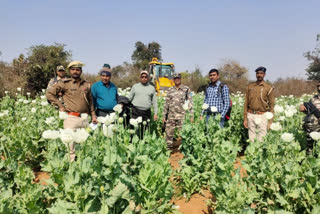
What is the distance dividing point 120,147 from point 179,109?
327 cm

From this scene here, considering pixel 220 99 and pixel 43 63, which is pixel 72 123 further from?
pixel 43 63

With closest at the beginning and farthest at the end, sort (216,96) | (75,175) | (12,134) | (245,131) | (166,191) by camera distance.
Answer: (75,175), (166,191), (216,96), (12,134), (245,131)

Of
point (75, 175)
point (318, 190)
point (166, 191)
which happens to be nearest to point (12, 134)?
point (75, 175)

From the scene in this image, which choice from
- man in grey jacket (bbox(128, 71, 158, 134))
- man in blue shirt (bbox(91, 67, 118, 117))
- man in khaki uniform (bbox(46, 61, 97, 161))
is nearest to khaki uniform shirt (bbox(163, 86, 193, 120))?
man in grey jacket (bbox(128, 71, 158, 134))

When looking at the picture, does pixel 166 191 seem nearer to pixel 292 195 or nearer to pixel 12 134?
pixel 292 195

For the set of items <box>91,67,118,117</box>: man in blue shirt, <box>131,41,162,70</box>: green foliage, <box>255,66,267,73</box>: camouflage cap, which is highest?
<box>131,41,162,70</box>: green foliage

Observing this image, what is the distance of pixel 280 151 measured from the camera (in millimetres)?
3361

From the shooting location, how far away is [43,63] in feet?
49.4

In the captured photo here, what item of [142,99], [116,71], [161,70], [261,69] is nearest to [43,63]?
[161,70]

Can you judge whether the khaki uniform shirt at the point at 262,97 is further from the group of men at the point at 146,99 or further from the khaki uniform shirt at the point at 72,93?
the khaki uniform shirt at the point at 72,93

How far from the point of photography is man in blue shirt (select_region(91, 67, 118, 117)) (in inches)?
186

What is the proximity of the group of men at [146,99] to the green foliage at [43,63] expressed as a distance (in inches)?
366

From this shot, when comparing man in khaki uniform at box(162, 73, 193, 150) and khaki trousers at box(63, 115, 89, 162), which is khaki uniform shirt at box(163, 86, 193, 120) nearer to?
man in khaki uniform at box(162, 73, 193, 150)

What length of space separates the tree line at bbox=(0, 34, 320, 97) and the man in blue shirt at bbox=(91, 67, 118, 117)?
1108cm
